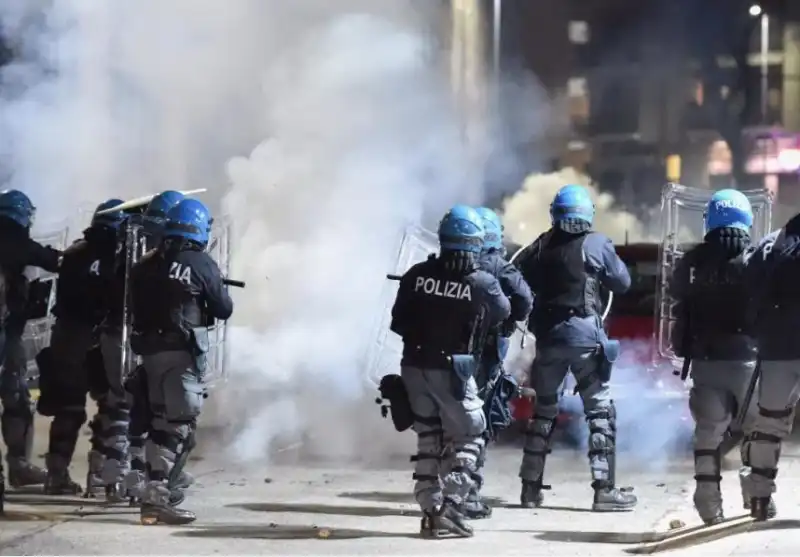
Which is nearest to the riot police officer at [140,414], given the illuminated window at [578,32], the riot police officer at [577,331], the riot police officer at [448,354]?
the riot police officer at [448,354]

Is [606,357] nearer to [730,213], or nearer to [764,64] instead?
[730,213]

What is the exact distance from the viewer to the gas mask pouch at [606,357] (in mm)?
6727

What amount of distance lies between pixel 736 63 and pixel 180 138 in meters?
22.1

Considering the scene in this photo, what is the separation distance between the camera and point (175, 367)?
6.26 metres

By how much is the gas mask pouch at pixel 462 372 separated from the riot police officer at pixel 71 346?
237 centimetres

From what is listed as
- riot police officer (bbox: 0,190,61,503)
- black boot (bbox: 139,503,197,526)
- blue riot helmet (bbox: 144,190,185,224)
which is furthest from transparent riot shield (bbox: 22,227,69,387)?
black boot (bbox: 139,503,197,526)

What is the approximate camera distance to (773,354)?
570cm

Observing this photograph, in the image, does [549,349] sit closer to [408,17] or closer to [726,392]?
[726,392]

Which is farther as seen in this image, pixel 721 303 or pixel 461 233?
pixel 721 303

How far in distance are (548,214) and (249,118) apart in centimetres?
971

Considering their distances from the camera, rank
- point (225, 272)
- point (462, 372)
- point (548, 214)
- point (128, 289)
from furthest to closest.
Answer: point (548, 214), point (225, 272), point (128, 289), point (462, 372)

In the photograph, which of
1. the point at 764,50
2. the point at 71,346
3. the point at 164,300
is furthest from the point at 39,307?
the point at 764,50

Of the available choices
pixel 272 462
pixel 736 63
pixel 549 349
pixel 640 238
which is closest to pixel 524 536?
pixel 549 349

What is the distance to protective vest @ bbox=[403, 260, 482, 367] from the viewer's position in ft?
19.2
